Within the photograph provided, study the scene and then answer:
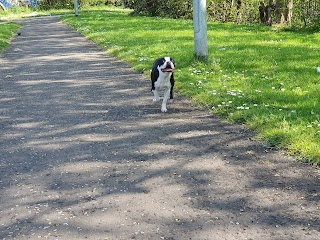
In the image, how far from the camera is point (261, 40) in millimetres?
14469

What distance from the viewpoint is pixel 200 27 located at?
10180 millimetres

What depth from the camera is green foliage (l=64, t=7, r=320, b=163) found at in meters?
5.67

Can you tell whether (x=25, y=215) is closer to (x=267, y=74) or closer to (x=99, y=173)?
(x=99, y=173)

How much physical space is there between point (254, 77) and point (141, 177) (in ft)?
16.9

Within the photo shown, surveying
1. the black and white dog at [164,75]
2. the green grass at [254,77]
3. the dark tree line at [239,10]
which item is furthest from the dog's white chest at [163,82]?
the dark tree line at [239,10]

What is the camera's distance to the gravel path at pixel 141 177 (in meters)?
3.48

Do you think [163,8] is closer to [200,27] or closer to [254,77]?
[200,27]

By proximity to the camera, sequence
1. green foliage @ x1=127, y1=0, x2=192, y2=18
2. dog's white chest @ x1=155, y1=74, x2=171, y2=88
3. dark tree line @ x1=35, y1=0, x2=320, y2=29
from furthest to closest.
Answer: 1. green foliage @ x1=127, y1=0, x2=192, y2=18
2. dark tree line @ x1=35, y1=0, x2=320, y2=29
3. dog's white chest @ x1=155, y1=74, x2=171, y2=88

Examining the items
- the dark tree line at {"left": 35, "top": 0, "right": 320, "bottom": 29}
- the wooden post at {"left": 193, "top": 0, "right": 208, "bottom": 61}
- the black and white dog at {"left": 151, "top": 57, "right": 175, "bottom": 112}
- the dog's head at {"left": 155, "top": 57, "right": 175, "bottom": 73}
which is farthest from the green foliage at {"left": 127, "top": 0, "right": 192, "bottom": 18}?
the dog's head at {"left": 155, "top": 57, "right": 175, "bottom": 73}

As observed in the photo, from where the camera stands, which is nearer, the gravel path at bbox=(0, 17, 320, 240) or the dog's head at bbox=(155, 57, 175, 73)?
the gravel path at bbox=(0, 17, 320, 240)

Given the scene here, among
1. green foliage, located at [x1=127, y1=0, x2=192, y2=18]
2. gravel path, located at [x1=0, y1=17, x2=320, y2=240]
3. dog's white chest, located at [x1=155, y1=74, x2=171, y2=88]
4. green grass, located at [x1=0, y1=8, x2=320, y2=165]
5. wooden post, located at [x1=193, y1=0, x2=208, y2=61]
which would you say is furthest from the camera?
green foliage, located at [x1=127, y1=0, x2=192, y2=18]

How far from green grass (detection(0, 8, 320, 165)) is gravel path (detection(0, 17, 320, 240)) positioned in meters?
0.36

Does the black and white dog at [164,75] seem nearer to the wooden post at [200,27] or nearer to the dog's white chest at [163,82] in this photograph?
the dog's white chest at [163,82]

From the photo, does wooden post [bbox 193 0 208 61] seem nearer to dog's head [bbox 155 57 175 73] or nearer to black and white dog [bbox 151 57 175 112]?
black and white dog [bbox 151 57 175 112]
